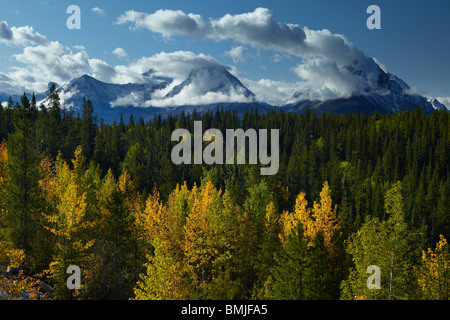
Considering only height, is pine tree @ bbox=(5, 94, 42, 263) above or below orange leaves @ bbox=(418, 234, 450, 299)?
above

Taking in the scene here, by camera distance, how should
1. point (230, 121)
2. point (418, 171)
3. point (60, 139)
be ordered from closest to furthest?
point (60, 139)
point (418, 171)
point (230, 121)

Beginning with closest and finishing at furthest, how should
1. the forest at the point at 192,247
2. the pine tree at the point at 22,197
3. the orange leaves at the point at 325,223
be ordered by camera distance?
1. the forest at the point at 192,247
2. the orange leaves at the point at 325,223
3. the pine tree at the point at 22,197

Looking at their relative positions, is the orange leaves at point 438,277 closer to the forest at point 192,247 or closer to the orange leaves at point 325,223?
the forest at point 192,247

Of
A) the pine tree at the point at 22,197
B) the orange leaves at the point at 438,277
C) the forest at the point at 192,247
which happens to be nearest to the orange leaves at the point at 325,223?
the forest at the point at 192,247

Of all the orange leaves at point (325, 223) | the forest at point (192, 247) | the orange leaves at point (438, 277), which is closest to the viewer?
the orange leaves at point (438, 277)

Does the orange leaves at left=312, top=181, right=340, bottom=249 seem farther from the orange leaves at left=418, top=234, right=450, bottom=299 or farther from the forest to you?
the orange leaves at left=418, top=234, right=450, bottom=299

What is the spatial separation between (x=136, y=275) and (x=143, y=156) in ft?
239

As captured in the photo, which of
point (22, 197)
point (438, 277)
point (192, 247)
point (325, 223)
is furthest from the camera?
point (22, 197)

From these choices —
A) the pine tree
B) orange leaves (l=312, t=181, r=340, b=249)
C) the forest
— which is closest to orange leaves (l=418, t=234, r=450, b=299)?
the forest

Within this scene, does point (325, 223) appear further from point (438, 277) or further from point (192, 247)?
point (192, 247)

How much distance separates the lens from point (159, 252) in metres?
22.6

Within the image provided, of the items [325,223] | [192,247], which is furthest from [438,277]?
[192,247]
